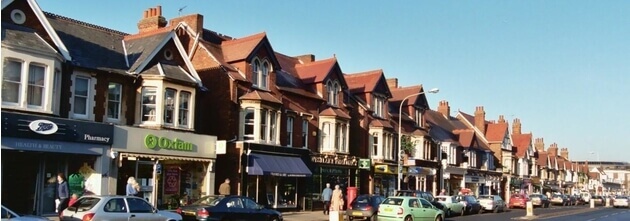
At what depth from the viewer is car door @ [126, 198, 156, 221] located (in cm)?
1652

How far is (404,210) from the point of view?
24.2 metres

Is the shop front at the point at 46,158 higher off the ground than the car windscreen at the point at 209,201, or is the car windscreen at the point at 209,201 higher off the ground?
the shop front at the point at 46,158

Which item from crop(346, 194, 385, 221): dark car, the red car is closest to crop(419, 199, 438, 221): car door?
crop(346, 194, 385, 221): dark car

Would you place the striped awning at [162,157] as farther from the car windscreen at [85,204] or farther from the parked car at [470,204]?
the parked car at [470,204]

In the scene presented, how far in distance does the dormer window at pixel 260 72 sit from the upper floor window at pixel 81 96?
906 cm

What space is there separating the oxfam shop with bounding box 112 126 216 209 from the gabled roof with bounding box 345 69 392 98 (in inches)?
609

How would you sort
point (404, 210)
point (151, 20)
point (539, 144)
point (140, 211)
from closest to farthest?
1. point (140, 211)
2. point (404, 210)
3. point (151, 20)
4. point (539, 144)

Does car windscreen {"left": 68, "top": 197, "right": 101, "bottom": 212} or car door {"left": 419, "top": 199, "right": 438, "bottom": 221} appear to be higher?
car windscreen {"left": 68, "top": 197, "right": 101, "bottom": 212}

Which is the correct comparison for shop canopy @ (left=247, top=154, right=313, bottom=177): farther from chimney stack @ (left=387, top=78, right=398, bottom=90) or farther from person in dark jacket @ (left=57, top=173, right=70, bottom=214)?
chimney stack @ (left=387, top=78, right=398, bottom=90)

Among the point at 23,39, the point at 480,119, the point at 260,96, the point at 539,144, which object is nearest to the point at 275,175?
the point at 260,96

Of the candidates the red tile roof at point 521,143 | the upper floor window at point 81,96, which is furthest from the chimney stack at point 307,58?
the red tile roof at point 521,143

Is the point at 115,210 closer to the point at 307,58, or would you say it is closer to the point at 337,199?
the point at 337,199

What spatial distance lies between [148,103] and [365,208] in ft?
33.0

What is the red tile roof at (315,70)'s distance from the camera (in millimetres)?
36250
